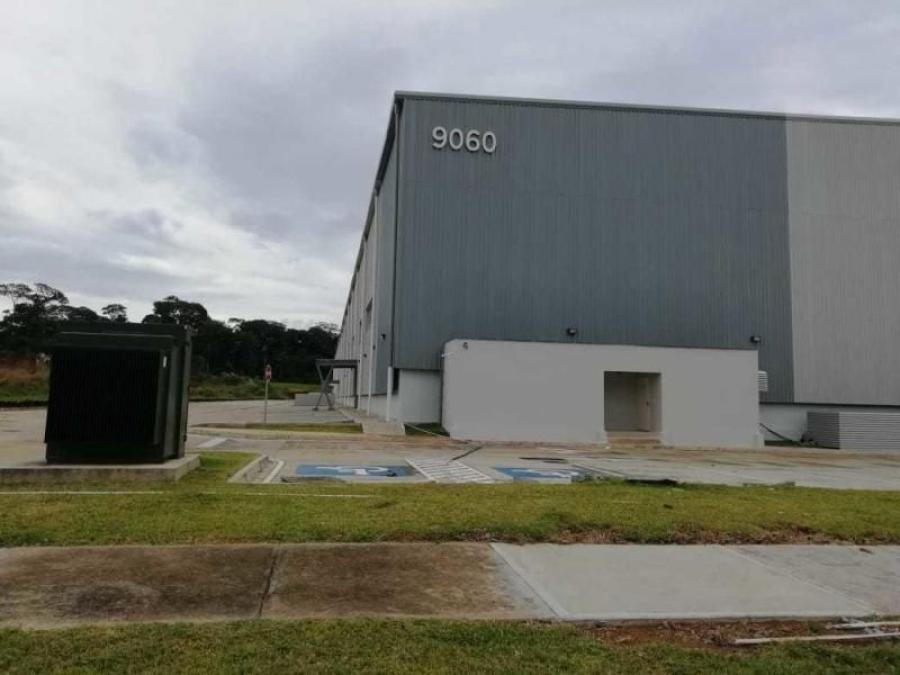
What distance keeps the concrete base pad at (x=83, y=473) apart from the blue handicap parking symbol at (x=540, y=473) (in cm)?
623

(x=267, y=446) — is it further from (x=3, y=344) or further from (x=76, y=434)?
(x=3, y=344)

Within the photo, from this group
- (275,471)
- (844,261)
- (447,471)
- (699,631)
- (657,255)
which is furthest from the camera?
(844,261)

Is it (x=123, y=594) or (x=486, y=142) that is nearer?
(x=123, y=594)

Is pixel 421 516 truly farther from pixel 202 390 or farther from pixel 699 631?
pixel 202 390

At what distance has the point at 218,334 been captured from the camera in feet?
405

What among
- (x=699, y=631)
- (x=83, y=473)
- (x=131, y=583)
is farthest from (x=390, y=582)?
(x=83, y=473)

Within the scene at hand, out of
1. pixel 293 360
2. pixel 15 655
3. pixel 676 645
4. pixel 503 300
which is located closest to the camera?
pixel 15 655

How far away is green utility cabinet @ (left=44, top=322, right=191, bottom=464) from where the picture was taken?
374 inches

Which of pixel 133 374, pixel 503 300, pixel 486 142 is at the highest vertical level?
pixel 486 142

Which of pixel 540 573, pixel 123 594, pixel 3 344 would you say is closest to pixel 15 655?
pixel 123 594

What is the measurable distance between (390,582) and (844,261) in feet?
111

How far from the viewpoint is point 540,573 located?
5.37m

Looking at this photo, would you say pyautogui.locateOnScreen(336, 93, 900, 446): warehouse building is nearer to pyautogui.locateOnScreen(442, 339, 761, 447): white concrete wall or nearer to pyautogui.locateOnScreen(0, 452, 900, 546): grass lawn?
pyautogui.locateOnScreen(442, 339, 761, 447): white concrete wall

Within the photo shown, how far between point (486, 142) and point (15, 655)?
2877 cm
